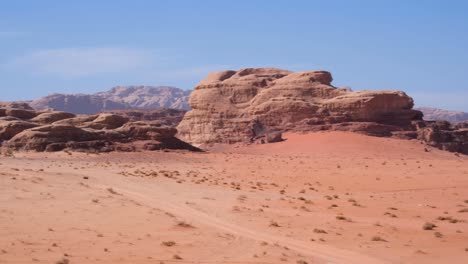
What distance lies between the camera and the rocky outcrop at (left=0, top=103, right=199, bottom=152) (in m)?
40.2

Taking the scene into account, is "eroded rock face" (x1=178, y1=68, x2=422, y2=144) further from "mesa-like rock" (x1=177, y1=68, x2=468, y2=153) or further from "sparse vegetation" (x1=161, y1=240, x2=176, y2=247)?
"sparse vegetation" (x1=161, y1=240, x2=176, y2=247)

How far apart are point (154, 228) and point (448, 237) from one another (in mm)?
7576

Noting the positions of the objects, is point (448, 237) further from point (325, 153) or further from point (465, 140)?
point (465, 140)

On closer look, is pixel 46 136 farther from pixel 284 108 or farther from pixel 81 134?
pixel 284 108

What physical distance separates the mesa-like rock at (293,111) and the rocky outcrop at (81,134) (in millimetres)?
9765

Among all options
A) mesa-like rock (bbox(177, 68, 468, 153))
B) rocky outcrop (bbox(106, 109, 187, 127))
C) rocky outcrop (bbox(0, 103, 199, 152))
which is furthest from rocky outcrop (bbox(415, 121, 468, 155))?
rocky outcrop (bbox(106, 109, 187, 127))

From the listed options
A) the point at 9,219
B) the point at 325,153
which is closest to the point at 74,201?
the point at 9,219

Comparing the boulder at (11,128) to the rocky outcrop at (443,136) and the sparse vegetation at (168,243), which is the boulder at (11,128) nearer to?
the rocky outcrop at (443,136)

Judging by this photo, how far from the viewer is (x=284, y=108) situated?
179 feet

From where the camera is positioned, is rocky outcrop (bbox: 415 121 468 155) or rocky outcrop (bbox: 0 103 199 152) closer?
rocky outcrop (bbox: 0 103 199 152)

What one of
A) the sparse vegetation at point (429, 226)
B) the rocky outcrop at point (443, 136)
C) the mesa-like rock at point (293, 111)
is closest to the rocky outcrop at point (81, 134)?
the mesa-like rock at point (293, 111)

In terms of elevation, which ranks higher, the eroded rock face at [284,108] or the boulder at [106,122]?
the eroded rock face at [284,108]

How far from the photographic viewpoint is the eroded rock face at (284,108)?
51.9m

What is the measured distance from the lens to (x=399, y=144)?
47.5m
